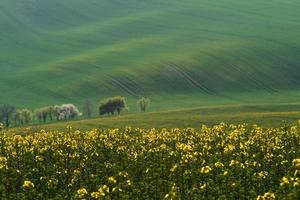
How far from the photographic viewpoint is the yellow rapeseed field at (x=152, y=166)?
83.8 ft

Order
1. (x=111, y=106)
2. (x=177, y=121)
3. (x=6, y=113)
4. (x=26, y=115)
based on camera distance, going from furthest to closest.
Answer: (x=6, y=113) → (x=26, y=115) → (x=111, y=106) → (x=177, y=121)

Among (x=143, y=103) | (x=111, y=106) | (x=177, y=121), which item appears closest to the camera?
(x=177, y=121)

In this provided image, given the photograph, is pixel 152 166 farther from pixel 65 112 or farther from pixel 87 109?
pixel 87 109

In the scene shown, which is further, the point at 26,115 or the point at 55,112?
the point at 55,112

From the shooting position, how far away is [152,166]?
33250mm

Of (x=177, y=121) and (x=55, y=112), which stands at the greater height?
(x=55, y=112)

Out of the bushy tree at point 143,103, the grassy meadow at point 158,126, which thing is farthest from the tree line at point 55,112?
the bushy tree at point 143,103

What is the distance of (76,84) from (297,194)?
159510 millimetres

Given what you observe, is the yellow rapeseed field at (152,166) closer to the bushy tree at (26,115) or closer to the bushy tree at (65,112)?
the bushy tree at (65,112)

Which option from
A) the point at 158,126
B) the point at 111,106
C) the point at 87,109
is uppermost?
the point at 111,106

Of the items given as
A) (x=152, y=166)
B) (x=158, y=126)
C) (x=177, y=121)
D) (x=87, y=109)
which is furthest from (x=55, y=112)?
(x=152, y=166)

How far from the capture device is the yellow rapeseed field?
83.8 feet

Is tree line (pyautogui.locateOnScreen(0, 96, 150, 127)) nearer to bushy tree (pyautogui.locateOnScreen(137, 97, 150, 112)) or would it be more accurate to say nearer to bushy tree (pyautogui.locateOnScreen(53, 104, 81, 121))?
bushy tree (pyautogui.locateOnScreen(53, 104, 81, 121))

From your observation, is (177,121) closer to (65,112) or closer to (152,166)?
(65,112)
